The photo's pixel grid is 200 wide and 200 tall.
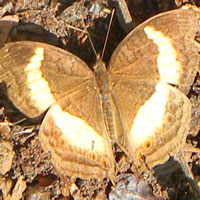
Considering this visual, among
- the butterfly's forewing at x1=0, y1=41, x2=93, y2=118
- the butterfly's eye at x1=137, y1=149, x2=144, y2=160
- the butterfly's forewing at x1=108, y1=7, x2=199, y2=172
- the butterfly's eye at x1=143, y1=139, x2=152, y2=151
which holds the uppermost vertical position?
the butterfly's forewing at x1=0, y1=41, x2=93, y2=118

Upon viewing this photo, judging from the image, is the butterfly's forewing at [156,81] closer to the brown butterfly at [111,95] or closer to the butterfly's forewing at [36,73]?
the brown butterfly at [111,95]

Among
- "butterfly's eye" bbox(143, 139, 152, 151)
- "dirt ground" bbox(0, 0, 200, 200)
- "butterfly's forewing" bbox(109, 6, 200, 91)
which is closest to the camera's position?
"butterfly's forewing" bbox(109, 6, 200, 91)

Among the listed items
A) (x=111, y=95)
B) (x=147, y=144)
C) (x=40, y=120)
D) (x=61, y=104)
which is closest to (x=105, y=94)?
(x=111, y=95)

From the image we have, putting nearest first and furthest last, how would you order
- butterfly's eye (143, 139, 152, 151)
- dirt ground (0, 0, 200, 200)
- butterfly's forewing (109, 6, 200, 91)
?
butterfly's forewing (109, 6, 200, 91)
butterfly's eye (143, 139, 152, 151)
dirt ground (0, 0, 200, 200)

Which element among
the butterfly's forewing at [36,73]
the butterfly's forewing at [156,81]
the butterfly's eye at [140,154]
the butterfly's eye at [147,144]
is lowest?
the butterfly's eye at [140,154]

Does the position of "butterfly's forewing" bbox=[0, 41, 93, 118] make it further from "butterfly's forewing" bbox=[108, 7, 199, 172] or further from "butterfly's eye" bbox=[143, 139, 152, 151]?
"butterfly's eye" bbox=[143, 139, 152, 151]

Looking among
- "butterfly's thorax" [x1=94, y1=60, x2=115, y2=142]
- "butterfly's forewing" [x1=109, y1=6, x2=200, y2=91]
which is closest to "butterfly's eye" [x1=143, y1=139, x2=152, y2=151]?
"butterfly's thorax" [x1=94, y1=60, x2=115, y2=142]

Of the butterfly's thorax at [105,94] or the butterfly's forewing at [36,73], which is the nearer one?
the butterfly's forewing at [36,73]

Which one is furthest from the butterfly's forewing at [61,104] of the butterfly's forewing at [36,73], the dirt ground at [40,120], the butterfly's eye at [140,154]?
the dirt ground at [40,120]
